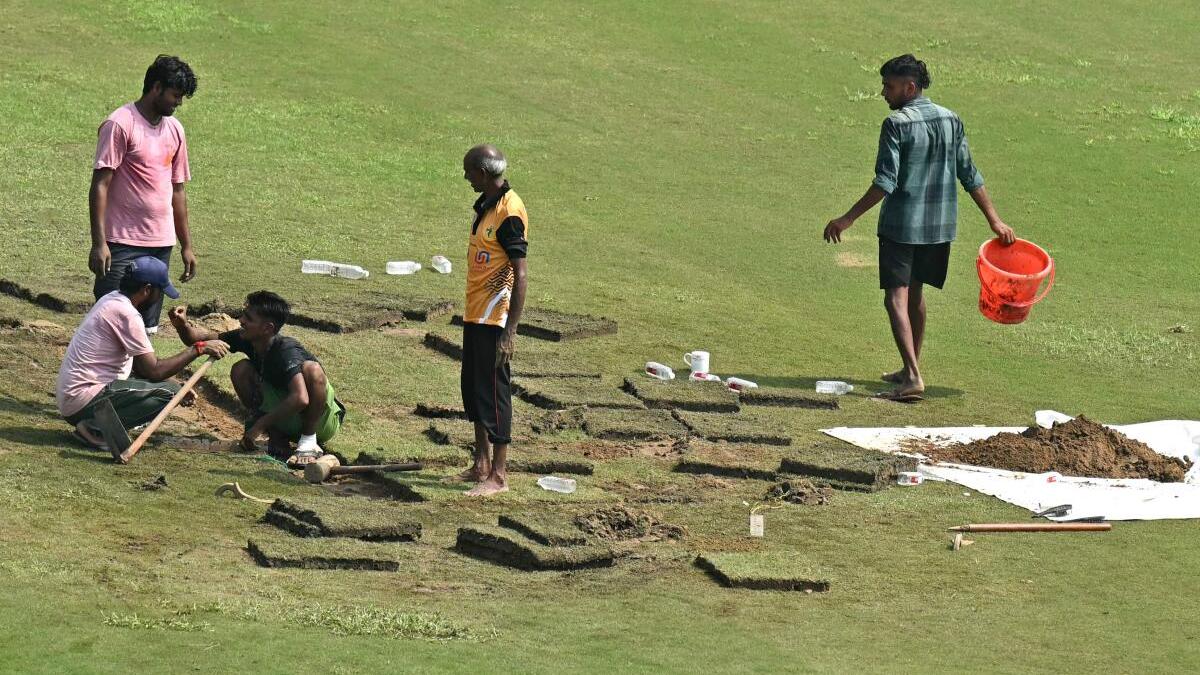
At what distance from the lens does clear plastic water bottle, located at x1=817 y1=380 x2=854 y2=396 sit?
12.6 meters

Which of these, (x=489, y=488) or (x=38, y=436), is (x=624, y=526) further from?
(x=38, y=436)

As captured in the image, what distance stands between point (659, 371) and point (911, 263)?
6.48ft

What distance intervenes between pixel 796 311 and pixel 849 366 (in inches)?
72.3

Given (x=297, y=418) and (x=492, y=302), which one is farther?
(x=297, y=418)

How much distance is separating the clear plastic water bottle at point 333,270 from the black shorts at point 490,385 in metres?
5.64

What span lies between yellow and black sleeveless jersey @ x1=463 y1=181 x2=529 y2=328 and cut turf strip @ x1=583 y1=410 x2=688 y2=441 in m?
1.78

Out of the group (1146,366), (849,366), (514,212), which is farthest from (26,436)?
(1146,366)

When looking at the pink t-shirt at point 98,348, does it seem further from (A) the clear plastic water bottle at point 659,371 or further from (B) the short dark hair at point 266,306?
(A) the clear plastic water bottle at point 659,371

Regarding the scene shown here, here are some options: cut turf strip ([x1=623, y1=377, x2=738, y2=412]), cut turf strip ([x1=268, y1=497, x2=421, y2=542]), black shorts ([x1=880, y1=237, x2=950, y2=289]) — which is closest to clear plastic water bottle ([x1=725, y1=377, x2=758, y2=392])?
cut turf strip ([x1=623, y1=377, x2=738, y2=412])

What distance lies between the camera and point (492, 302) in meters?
9.12

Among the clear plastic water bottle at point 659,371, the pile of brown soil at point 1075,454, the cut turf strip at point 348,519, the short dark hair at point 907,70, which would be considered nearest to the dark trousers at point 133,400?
the cut turf strip at point 348,519

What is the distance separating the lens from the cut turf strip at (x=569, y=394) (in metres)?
11.3

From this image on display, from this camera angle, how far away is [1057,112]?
2278cm

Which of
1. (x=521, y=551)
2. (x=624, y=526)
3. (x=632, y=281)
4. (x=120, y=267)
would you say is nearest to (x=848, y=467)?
(x=624, y=526)
